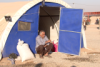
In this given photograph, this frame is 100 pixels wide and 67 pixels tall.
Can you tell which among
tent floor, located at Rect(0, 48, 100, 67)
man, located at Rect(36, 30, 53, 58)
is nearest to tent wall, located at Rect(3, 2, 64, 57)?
man, located at Rect(36, 30, 53, 58)

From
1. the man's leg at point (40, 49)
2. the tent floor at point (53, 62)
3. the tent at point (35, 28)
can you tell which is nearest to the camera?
the tent floor at point (53, 62)

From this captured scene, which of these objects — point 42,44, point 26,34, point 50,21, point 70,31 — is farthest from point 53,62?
point 50,21


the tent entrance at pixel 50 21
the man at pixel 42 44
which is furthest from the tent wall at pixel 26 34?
the tent entrance at pixel 50 21

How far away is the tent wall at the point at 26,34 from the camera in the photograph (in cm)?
591

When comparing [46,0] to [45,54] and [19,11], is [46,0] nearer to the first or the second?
[19,11]

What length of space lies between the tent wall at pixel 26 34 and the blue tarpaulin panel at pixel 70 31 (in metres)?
1.00

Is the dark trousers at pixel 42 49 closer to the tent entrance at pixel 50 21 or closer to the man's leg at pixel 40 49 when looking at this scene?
the man's leg at pixel 40 49

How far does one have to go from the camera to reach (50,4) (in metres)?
6.94

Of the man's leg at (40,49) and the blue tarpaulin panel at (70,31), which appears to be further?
the blue tarpaulin panel at (70,31)

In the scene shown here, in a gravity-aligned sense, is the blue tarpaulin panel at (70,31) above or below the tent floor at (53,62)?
above

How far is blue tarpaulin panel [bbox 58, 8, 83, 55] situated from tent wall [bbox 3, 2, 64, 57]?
1.00 metres

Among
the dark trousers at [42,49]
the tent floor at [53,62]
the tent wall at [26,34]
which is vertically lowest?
the tent floor at [53,62]

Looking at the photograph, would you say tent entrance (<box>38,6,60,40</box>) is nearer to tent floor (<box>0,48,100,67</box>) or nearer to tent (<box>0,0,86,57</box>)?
tent (<box>0,0,86,57</box>)

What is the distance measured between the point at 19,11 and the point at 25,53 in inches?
72.3
